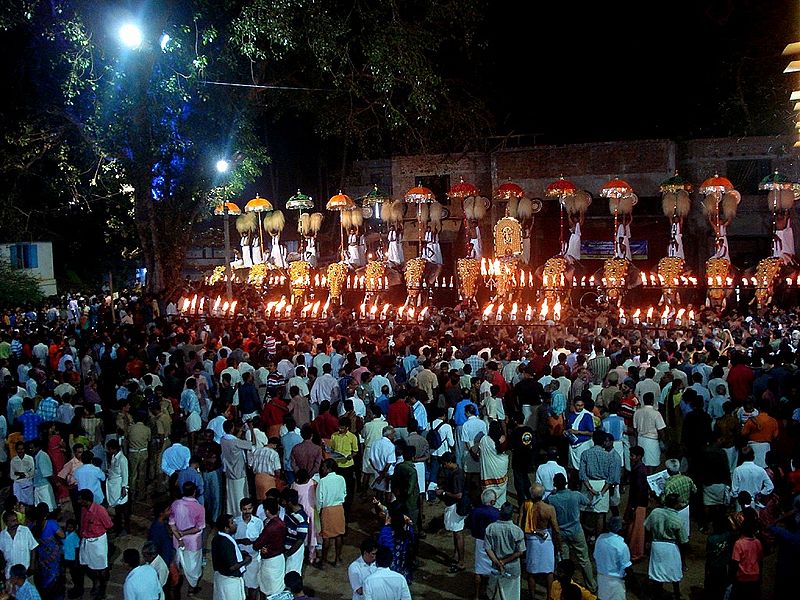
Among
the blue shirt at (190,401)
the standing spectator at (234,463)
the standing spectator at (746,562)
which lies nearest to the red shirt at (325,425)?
the standing spectator at (234,463)

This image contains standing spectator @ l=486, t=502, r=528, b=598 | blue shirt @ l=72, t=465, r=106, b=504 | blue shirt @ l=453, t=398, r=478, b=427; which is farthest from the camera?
blue shirt @ l=453, t=398, r=478, b=427

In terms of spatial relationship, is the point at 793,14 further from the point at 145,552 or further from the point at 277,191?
the point at 145,552

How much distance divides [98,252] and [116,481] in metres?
27.2

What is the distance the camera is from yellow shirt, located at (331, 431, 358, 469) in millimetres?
9477

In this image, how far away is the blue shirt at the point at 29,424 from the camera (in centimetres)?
1066

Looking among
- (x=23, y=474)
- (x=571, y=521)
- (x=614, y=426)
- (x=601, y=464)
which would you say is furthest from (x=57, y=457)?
(x=614, y=426)

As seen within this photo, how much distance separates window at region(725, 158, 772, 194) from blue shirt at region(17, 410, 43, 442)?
20289mm

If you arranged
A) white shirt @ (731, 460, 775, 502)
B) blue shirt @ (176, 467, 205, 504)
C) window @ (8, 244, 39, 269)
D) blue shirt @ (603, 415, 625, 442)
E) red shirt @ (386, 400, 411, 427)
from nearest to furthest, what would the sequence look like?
1. white shirt @ (731, 460, 775, 502)
2. blue shirt @ (176, 467, 205, 504)
3. blue shirt @ (603, 415, 625, 442)
4. red shirt @ (386, 400, 411, 427)
5. window @ (8, 244, 39, 269)

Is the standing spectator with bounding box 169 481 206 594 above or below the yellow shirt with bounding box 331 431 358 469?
below

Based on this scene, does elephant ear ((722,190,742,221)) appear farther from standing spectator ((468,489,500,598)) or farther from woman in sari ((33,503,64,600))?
woman in sari ((33,503,64,600))

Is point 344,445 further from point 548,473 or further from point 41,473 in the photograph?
point 41,473

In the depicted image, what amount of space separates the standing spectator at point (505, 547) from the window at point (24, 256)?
27800mm

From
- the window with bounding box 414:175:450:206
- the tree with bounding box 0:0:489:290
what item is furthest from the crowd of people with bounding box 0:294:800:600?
the window with bounding box 414:175:450:206

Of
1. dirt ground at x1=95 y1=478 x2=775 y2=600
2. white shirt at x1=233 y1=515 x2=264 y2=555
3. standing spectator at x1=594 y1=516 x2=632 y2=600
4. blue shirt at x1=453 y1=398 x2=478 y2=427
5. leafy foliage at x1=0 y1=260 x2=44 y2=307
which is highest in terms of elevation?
leafy foliage at x1=0 y1=260 x2=44 y2=307
